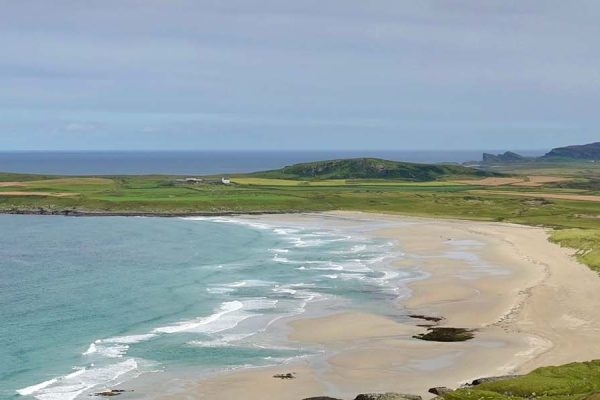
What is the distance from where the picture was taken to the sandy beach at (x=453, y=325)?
1554 inches

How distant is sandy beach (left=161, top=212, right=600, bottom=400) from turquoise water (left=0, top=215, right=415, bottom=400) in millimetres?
3265

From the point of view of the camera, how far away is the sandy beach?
39469 mm

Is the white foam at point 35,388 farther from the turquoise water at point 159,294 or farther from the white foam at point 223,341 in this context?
the white foam at point 223,341

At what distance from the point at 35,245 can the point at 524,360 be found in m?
74.7

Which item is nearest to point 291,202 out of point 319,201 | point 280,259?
point 319,201

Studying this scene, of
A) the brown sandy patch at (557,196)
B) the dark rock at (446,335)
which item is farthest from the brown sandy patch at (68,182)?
the dark rock at (446,335)

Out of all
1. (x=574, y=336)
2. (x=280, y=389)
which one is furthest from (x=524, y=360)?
(x=280, y=389)

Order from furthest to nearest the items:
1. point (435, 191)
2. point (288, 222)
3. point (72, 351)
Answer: point (435, 191)
point (288, 222)
point (72, 351)

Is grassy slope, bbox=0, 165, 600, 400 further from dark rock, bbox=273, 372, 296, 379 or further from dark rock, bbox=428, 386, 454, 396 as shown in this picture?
dark rock, bbox=273, 372, 296, 379

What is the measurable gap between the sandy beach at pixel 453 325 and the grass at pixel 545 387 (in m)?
4.18

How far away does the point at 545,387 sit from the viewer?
3388cm

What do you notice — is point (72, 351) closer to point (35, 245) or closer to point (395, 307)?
point (395, 307)

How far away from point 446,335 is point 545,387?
1684 centimetres

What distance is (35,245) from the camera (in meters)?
98.2
